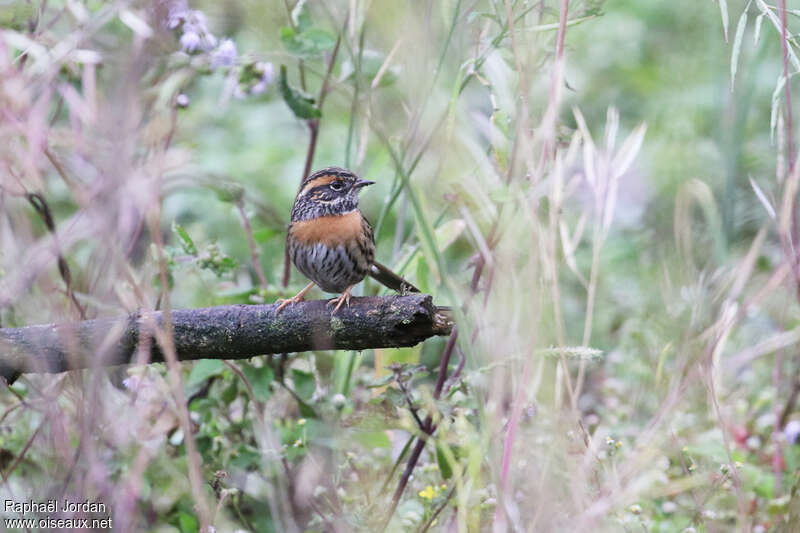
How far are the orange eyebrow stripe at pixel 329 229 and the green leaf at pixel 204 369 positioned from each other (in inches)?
22.0

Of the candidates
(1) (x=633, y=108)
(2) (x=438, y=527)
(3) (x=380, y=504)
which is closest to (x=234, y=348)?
(3) (x=380, y=504)

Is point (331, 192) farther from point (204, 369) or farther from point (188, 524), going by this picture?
point (188, 524)

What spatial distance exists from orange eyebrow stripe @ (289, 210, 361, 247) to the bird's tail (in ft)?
0.47

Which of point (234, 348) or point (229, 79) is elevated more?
point (229, 79)

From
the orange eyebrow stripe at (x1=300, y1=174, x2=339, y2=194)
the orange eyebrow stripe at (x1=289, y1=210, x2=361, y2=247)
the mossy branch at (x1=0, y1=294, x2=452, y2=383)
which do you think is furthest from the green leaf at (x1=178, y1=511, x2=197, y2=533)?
the orange eyebrow stripe at (x1=300, y1=174, x2=339, y2=194)

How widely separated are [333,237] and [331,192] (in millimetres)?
265

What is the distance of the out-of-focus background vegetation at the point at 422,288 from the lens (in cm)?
235

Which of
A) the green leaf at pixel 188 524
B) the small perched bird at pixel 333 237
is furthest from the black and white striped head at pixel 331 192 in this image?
the green leaf at pixel 188 524

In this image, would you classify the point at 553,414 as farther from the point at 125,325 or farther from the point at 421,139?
the point at 125,325

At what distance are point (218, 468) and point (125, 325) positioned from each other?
97cm

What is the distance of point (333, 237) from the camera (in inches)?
144

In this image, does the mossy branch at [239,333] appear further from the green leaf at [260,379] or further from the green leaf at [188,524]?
the green leaf at [188,524]

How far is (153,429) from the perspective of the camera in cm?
367

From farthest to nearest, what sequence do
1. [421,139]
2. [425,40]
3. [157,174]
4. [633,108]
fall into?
1. [633,108]
2. [421,139]
3. [425,40]
4. [157,174]
